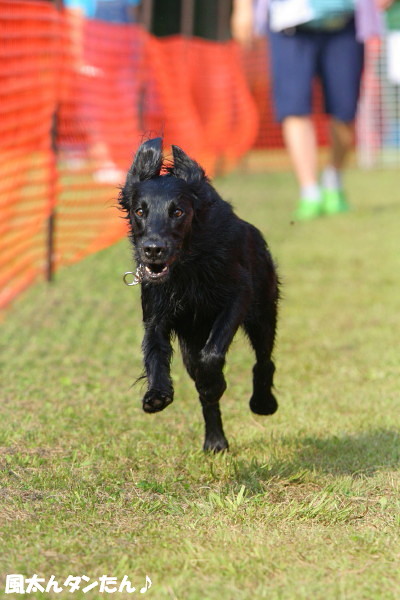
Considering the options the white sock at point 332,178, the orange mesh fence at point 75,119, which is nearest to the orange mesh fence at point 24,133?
the orange mesh fence at point 75,119

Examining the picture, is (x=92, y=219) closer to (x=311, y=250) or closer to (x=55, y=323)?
(x=311, y=250)

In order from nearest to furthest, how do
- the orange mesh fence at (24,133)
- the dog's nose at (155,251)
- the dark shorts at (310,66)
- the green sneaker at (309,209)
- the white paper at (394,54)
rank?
the dog's nose at (155,251), the orange mesh fence at (24,133), the dark shorts at (310,66), the green sneaker at (309,209), the white paper at (394,54)

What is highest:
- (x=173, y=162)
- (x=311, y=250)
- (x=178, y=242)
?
(x=173, y=162)

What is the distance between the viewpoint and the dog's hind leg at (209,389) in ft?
10.4

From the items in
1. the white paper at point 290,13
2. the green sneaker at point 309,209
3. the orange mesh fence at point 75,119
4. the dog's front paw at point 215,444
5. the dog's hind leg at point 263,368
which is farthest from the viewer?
the green sneaker at point 309,209

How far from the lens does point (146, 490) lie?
123 inches

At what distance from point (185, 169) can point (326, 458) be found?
1046 millimetres

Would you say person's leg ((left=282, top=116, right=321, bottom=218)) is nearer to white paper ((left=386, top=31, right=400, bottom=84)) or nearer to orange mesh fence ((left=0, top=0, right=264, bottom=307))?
orange mesh fence ((left=0, top=0, right=264, bottom=307))

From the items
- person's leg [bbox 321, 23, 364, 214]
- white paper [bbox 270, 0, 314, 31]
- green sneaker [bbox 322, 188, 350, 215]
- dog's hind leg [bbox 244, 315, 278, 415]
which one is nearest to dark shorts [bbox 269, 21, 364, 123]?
person's leg [bbox 321, 23, 364, 214]

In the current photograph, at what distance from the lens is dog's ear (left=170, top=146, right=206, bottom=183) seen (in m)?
3.29

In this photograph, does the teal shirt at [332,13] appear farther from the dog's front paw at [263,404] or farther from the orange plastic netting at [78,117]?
the dog's front paw at [263,404]

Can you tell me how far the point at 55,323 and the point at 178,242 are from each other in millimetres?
2686

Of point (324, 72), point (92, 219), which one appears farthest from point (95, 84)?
point (324, 72)

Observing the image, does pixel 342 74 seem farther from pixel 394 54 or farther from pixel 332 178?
pixel 394 54
